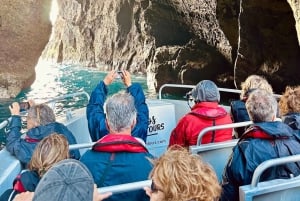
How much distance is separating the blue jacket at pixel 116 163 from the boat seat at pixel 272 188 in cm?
49

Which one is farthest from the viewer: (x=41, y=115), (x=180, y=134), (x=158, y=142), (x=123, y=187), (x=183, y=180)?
(x=158, y=142)

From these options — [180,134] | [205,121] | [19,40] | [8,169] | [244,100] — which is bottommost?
[8,169]

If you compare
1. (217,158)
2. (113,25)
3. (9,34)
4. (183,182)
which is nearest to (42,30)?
(9,34)

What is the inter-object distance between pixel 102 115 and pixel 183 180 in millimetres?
1687

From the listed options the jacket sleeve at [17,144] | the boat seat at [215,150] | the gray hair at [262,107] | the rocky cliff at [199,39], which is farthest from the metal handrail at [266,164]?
the rocky cliff at [199,39]

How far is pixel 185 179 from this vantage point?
1.38 meters

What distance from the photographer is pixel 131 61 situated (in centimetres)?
3584

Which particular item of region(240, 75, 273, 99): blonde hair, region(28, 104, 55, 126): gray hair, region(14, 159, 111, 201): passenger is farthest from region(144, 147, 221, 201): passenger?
region(240, 75, 273, 99): blonde hair

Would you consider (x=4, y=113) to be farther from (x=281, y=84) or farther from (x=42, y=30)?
(x=281, y=84)

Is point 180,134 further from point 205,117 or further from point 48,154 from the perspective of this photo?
point 48,154

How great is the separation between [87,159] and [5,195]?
54 cm

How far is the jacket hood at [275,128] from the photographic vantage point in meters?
2.20

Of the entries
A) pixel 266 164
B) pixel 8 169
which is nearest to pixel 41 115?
pixel 8 169

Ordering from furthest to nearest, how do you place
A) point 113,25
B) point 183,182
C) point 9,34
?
1. point 113,25
2. point 9,34
3. point 183,182
